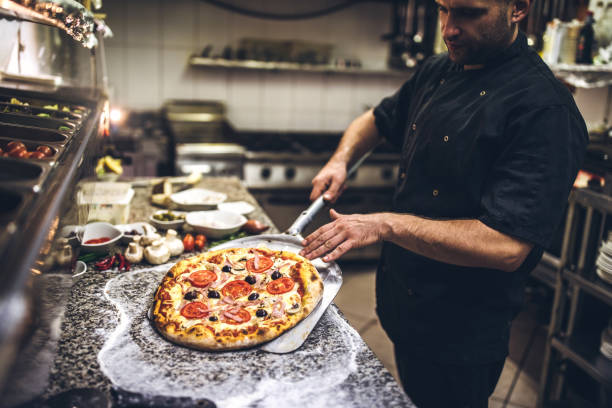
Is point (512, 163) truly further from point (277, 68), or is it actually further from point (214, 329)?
point (277, 68)

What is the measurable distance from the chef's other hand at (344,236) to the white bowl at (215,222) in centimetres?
67

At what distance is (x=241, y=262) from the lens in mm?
1739

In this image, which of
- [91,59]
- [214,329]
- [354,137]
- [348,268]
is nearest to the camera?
[214,329]

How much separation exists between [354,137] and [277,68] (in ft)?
9.96

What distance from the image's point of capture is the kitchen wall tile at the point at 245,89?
5262 millimetres

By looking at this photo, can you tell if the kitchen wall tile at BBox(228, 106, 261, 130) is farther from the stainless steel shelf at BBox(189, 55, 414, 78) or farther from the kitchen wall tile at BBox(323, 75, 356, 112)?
the kitchen wall tile at BBox(323, 75, 356, 112)

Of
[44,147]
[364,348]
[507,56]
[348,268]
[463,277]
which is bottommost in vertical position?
[348,268]

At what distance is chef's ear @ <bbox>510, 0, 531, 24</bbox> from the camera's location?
153cm

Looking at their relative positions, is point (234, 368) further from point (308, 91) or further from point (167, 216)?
point (308, 91)

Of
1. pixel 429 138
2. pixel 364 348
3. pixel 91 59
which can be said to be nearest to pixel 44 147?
pixel 364 348

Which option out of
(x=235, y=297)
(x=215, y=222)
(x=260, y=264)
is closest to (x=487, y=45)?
(x=260, y=264)

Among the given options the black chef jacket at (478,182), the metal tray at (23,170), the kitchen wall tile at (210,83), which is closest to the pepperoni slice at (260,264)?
the black chef jacket at (478,182)

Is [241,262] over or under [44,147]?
under

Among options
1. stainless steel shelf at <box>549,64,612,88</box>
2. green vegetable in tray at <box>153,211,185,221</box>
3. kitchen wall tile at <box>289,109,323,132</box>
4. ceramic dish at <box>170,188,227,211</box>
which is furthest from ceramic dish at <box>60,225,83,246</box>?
kitchen wall tile at <box>289,109,323,132</box>
